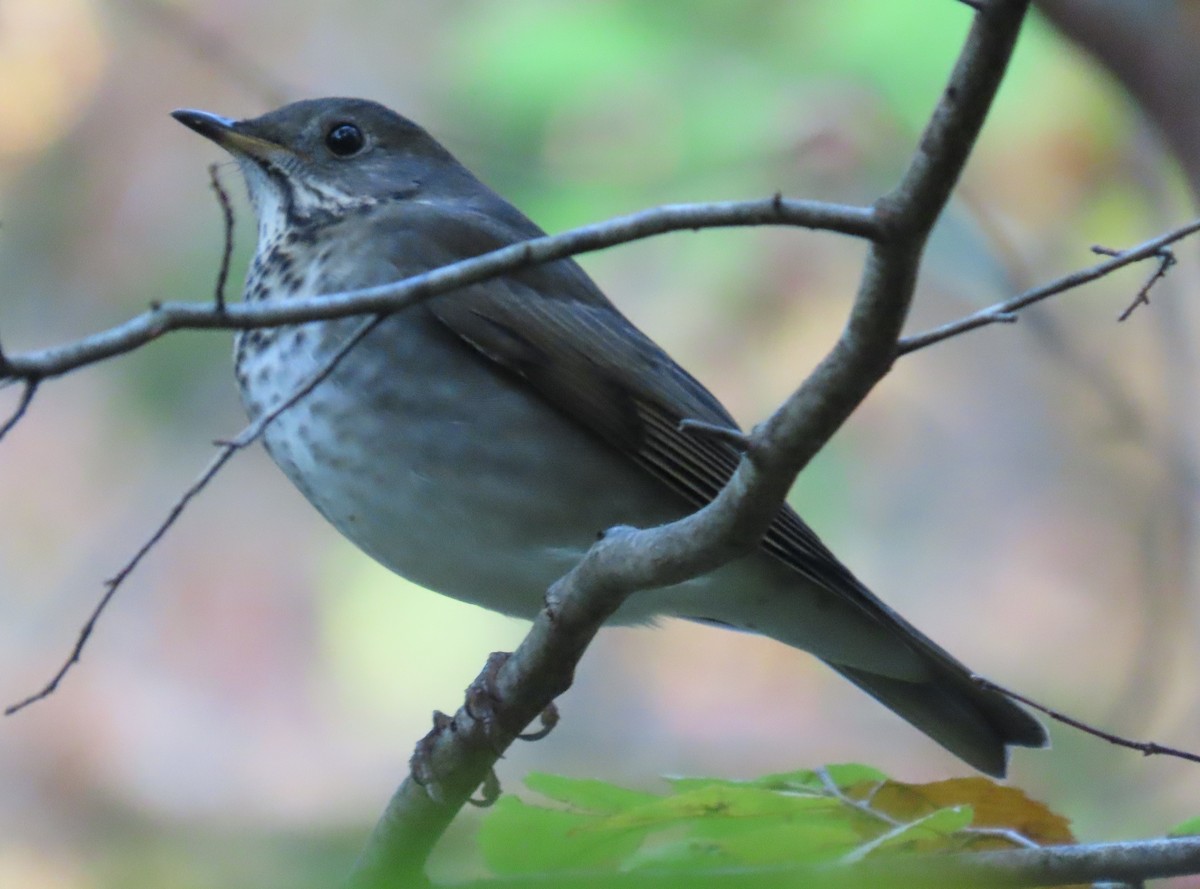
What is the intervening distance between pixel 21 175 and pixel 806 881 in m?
6.90

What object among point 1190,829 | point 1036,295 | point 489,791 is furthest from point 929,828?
point 489,791

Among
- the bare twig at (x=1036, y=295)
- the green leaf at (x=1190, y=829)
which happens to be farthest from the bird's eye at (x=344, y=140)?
the green leaf at (x=1190, y=829)

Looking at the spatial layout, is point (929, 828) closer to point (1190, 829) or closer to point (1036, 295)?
point (1190, 829)

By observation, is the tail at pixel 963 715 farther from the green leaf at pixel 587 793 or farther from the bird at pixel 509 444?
the green leaf at pixel 587 793

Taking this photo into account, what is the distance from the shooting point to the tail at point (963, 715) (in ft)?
12.1

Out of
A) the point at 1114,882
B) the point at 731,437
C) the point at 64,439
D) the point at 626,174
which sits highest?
the point at 626,174

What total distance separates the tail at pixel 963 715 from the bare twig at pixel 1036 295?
167 cm

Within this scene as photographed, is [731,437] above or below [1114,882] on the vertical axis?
above

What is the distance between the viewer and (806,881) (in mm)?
1420

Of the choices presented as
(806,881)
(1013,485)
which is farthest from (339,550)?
(806,881)

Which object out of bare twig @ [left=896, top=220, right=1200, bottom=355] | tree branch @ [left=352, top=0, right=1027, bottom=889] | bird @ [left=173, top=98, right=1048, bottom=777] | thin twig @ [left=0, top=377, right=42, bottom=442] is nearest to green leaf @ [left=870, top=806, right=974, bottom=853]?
tree branch @ [left=352, top=0, right=1027, bottom=889]

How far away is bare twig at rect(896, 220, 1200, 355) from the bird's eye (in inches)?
94.6

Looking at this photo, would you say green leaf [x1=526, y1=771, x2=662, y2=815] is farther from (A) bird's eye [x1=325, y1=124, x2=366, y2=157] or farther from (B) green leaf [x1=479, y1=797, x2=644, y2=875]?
(A) bird's eye [x1=325, y1=124, x2=366, y2=157]

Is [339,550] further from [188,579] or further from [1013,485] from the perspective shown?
[1013,485]
